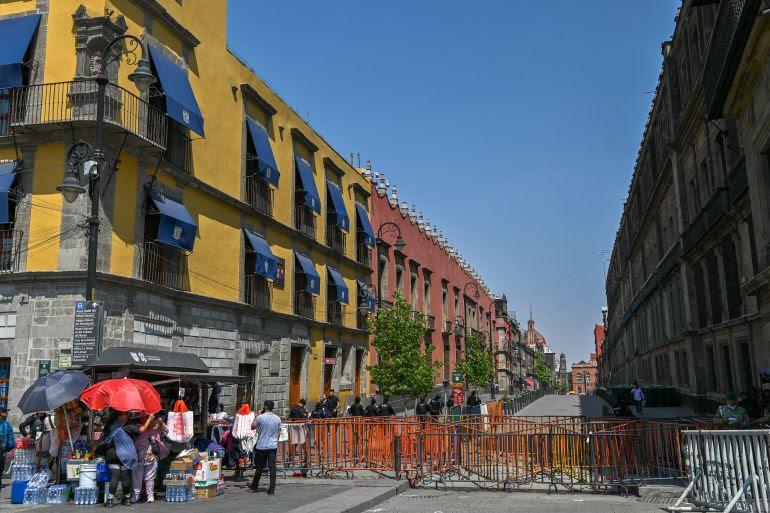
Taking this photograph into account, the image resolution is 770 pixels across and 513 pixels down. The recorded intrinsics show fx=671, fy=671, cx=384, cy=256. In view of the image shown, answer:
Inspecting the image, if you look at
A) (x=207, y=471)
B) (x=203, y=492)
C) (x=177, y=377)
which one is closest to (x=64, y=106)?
(x=177, y=377)

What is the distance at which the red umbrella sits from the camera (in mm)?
10938

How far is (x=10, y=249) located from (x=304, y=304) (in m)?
14.4

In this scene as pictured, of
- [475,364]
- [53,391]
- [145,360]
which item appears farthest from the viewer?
[475,364]

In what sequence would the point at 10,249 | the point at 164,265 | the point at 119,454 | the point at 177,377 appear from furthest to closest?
the point at 164,265 < the point at 10,249 < the point at 177,377 < the point at 119,454

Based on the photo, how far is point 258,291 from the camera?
2547cm

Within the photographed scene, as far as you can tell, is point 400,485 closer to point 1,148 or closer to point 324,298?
point 1,148

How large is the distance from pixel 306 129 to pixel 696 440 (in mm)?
24114

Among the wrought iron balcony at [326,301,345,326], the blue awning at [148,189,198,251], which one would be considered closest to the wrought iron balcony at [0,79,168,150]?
the blue awning at [148,189,198,251]

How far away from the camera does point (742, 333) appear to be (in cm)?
1942

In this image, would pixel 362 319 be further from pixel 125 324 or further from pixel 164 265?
pixel 125 324

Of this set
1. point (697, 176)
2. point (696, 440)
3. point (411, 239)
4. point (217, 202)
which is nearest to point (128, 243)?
point (217, 202)

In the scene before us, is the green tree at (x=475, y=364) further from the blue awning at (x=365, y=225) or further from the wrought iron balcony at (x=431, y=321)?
the blue awning at (x=365, y=225)

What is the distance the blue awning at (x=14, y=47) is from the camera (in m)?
16.6

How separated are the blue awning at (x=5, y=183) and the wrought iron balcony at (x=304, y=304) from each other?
1382cm
